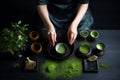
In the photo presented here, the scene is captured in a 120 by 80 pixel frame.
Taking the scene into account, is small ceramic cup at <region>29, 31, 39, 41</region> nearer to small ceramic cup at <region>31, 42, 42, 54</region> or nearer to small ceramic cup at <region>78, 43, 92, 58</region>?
small ceramic cup at <region>31, 42, 42, 54</region>

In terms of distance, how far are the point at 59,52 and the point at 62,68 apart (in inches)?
4.6

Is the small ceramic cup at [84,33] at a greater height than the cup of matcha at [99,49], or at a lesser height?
greater

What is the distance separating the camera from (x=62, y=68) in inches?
71.2

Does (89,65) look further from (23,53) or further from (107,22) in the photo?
(107,22)

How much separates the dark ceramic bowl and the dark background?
902 mm

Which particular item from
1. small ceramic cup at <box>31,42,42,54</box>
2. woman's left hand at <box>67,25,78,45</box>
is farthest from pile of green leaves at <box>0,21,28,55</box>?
woman's left hand at <box>67,25,78,45</box>

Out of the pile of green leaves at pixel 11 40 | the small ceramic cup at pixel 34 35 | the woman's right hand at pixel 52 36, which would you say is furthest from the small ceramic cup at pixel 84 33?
the pile of green leaves at pixel 11 40

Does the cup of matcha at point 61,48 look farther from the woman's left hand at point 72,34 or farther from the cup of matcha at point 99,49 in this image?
the cup of matcha at point 99,49

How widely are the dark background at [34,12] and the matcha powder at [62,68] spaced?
972mm

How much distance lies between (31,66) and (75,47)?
34 cm

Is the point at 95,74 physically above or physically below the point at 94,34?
below

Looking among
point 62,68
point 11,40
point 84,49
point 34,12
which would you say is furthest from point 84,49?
point 34,12

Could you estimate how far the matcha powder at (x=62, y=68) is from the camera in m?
1.78

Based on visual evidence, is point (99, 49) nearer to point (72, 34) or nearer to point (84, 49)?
point (84, 49)
